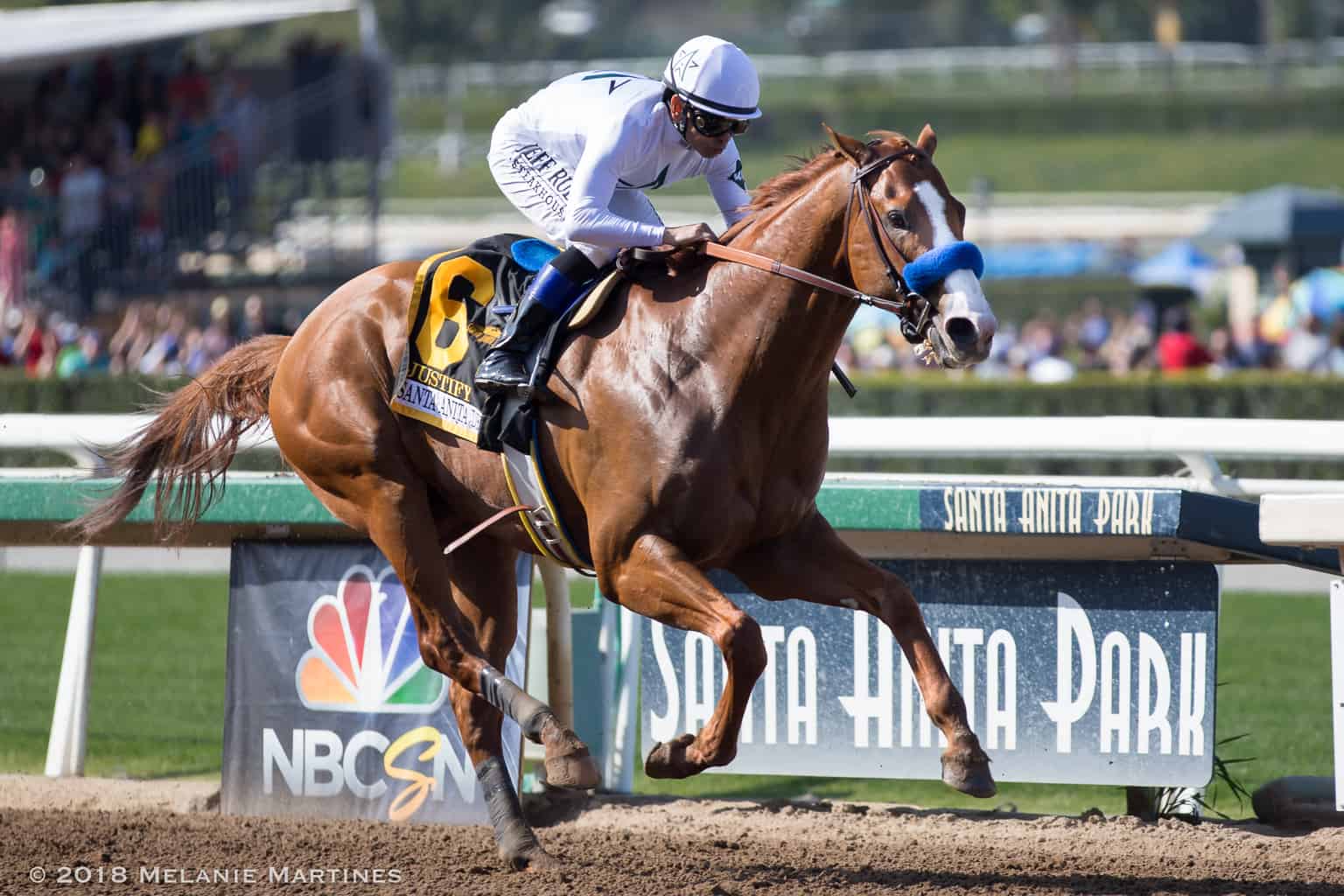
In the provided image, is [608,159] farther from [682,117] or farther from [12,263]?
[12,263]

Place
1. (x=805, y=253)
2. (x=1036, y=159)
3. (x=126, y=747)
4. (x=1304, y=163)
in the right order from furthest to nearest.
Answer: (x=1036, y=159) < (x=1304, y=163) < (x=126, y=747) < (x=805, y=253)

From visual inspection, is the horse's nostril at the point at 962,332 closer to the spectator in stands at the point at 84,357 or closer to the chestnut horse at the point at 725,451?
the chestnut horse at the point at 725,451

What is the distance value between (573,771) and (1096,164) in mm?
39470

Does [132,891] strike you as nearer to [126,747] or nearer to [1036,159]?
[126,747]

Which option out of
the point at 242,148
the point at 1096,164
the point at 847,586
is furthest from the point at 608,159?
the point at 1096,164

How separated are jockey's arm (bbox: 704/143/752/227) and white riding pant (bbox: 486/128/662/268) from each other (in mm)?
176

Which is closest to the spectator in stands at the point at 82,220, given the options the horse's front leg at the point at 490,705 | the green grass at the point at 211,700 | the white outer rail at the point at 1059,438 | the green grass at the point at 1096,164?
the green grass at the point at 211,700

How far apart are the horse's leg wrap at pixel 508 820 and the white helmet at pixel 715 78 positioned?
1.86 metres

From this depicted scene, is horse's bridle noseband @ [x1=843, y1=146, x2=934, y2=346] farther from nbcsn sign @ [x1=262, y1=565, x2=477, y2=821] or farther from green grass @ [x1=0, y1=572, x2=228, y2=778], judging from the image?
green grass @ [x1=0, y1=572, x2=228, y2=778]

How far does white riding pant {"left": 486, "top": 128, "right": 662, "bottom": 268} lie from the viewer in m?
4.55

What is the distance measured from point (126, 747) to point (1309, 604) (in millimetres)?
5771

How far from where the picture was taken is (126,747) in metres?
6.24

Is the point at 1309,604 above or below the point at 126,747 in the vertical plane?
above

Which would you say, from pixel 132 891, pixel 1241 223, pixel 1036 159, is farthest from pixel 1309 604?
pixel 1036 159
